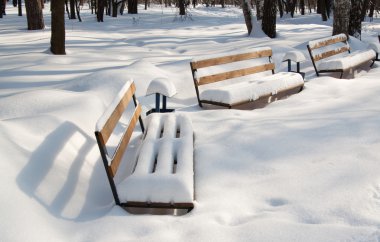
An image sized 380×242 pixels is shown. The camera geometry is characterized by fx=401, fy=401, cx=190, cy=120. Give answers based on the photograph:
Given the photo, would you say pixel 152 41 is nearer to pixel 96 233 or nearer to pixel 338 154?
pixel 338 154

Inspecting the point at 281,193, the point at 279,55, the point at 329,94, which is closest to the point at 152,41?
the point at 279,55

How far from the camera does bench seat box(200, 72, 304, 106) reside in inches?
213

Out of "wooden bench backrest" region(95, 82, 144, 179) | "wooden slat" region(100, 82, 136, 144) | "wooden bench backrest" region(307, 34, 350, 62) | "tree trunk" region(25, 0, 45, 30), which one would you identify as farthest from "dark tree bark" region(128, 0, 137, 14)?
"wooden bench backrest" region(95, 82, 144, 179)

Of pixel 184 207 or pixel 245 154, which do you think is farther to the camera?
pixel 245 154

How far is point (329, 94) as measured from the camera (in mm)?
6375

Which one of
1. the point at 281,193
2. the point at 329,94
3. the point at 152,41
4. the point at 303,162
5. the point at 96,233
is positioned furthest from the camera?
the point at 152,41

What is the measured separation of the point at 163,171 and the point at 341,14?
911cm

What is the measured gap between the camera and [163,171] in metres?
Result: 3.09

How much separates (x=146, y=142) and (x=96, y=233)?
3.95ft

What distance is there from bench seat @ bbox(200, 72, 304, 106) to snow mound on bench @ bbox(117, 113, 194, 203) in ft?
4.75

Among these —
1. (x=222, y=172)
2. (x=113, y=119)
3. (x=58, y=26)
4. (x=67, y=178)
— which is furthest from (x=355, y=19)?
(x=67, y=178)

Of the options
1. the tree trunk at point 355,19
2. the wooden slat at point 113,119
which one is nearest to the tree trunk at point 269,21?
the tree trunk at point 355,19

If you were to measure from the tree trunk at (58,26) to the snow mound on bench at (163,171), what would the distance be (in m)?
6.07

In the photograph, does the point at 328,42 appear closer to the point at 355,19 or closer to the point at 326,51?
the point at 326,51
